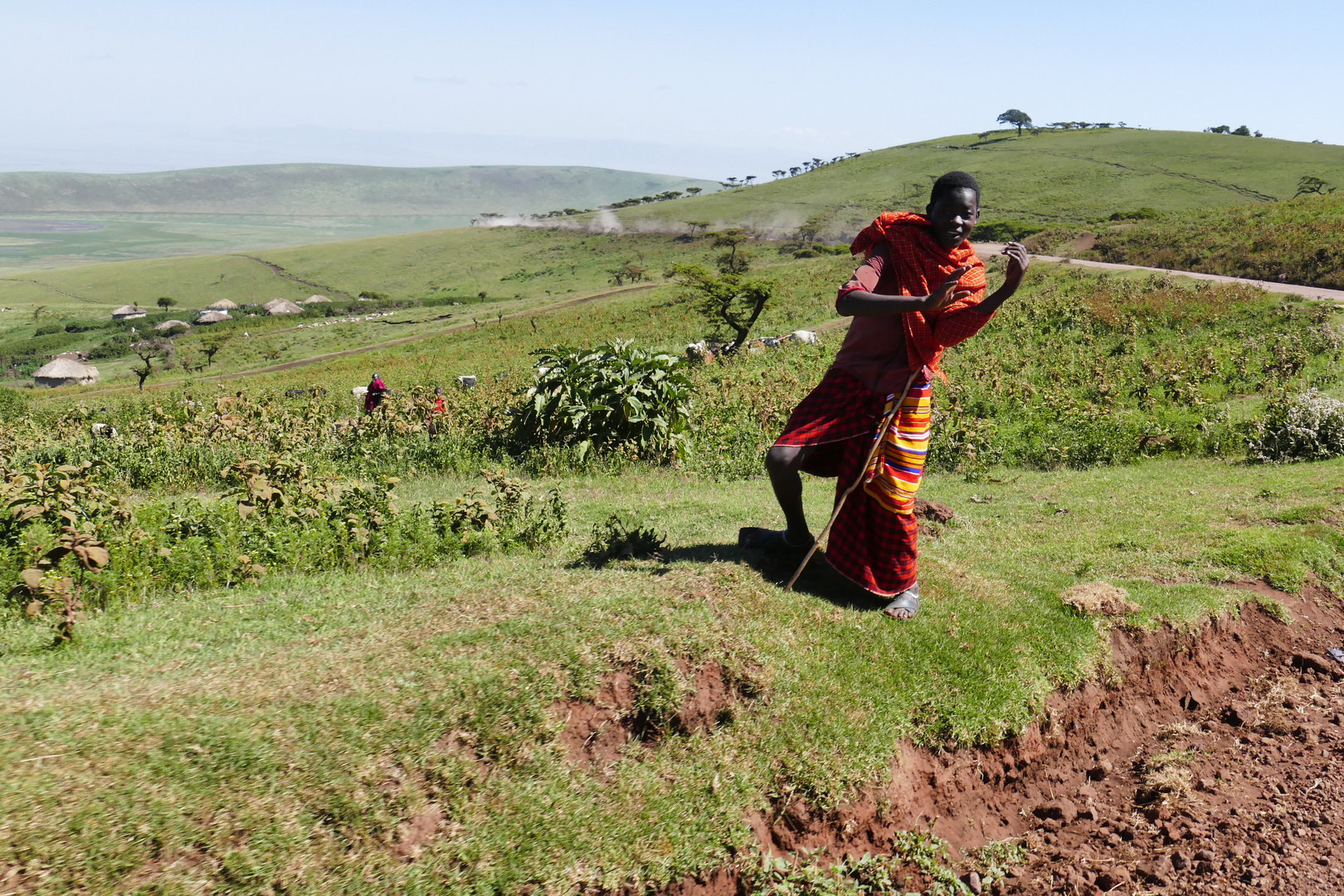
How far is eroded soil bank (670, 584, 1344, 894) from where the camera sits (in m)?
3.81

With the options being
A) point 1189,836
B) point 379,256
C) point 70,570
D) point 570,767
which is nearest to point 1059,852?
point 1189,836

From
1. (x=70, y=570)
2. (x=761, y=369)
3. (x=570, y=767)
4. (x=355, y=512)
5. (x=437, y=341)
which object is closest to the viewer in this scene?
(x=570, y=767)

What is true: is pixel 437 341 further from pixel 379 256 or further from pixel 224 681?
pixel 379 256

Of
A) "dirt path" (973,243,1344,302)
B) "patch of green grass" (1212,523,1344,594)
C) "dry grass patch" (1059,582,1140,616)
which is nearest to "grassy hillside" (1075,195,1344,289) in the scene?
"dirt path" (973,243,1344,302)

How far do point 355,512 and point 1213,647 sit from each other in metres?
6.52

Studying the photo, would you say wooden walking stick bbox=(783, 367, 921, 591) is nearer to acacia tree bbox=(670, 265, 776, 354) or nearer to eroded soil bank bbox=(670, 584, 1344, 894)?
eroded soil bank bbox=(670, 584, 1344, 894)

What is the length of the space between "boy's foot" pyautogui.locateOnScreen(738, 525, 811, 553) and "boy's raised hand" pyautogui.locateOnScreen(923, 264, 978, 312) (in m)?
1.81

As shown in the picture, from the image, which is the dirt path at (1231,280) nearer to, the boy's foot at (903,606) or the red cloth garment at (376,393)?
the red cloth garment at (376,393)

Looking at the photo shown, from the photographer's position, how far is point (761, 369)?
2112cm

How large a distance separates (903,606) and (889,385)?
56.9 inches

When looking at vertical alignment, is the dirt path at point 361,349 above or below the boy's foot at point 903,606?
below

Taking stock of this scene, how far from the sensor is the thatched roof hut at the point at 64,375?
183ft

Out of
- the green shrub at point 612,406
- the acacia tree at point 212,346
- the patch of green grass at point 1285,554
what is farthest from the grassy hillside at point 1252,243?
the acacia tree at point 212,346

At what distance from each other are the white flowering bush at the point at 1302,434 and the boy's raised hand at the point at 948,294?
8.10m
